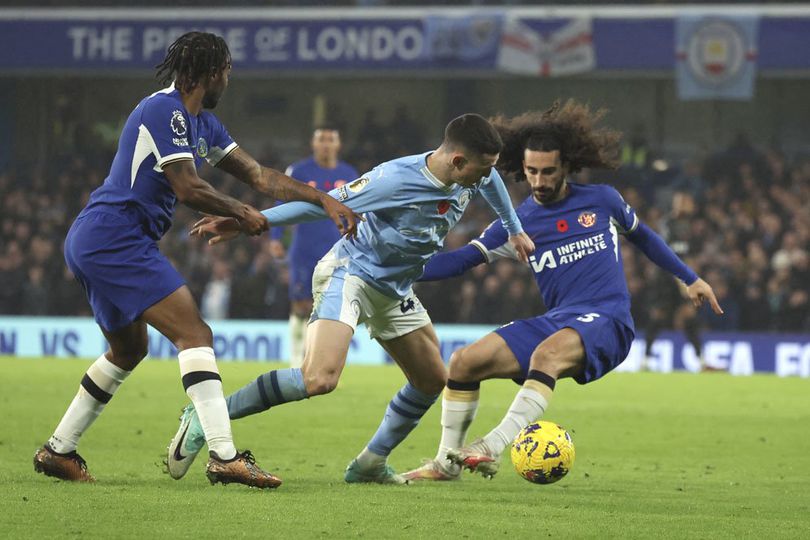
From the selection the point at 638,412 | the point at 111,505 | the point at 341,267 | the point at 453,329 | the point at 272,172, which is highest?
the point at 272,172

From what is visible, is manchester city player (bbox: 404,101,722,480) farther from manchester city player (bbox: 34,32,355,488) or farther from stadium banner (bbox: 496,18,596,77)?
stadium banner (bbox: 496,18,596,77)

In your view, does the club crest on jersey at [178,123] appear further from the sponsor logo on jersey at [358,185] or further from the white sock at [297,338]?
the white sock at [297,338]

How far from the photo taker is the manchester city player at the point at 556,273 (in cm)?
754

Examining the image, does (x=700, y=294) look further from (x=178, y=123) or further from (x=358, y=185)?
(x=178, y=123)

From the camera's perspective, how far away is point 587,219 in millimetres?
7957

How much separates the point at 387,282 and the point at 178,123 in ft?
4.53

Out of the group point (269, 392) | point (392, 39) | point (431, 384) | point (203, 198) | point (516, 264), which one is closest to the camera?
point (203, 198)

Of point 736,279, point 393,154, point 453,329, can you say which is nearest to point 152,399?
point 453,329

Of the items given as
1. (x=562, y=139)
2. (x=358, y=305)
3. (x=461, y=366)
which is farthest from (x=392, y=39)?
(x=358, y=305)

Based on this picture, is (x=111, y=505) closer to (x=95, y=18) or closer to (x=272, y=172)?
(x=272, y=172)

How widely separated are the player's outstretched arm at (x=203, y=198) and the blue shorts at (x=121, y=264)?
0.30m

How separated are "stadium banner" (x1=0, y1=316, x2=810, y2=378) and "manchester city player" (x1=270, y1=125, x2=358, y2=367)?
174 inches

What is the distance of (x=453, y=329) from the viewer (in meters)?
19.6

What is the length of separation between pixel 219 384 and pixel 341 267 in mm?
1046
